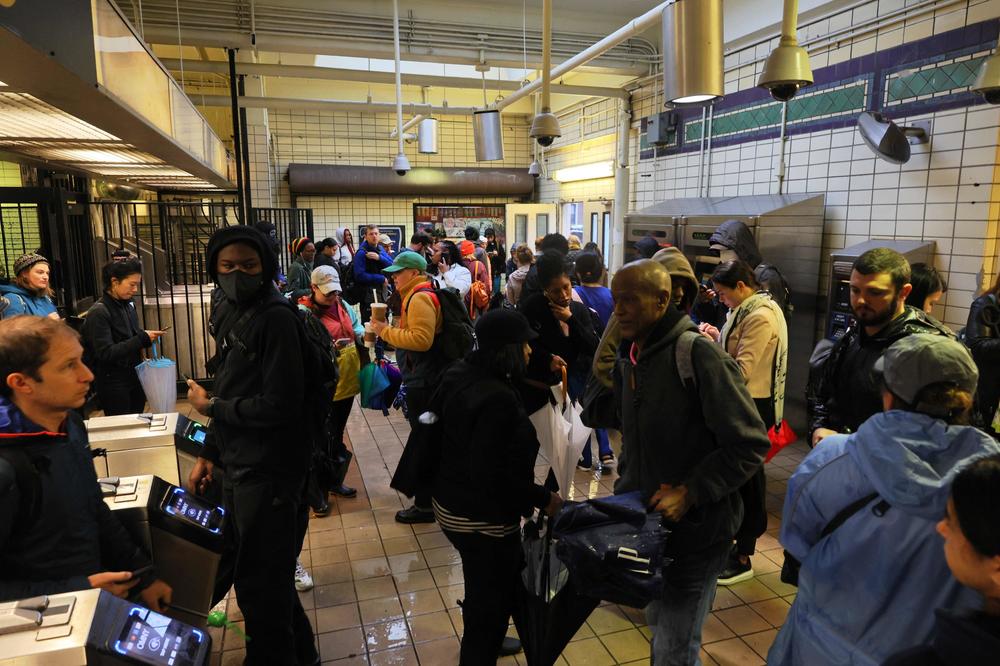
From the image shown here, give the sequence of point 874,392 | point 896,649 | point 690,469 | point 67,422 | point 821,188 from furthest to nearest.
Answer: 1. point 821,188
2. point 874,392
3. point 690,469
4. point 67,422
5. point 896,649

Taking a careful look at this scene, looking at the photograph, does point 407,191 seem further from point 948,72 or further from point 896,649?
point 896,649

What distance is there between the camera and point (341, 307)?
4.05 m

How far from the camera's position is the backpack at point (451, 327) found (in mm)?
3473

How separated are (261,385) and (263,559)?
62cm

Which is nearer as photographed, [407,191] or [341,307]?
[341,307]

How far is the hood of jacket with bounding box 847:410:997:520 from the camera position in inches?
50.6

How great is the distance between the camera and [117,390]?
4.10m

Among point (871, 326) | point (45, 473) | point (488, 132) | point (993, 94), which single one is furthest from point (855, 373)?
point (488, 132)

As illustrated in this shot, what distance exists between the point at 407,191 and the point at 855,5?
8.71 meters

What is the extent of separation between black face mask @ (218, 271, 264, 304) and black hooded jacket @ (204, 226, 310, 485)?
0.07 feet

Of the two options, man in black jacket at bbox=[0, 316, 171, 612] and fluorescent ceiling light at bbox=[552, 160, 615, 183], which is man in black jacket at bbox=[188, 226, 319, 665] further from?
fluorescent ceiling light at bbox=[552, 160, 615, 183]

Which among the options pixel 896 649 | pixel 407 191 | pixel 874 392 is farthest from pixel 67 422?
pixel 407 191

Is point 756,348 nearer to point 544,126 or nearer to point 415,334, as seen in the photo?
point 415,334

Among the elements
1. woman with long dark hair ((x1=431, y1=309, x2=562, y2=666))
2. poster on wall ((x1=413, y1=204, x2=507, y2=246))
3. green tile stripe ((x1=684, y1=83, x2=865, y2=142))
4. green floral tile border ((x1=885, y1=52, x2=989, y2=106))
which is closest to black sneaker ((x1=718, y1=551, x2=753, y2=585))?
woman with long dark hair ((x1=431, y1=309, x2=562, y2=666))
